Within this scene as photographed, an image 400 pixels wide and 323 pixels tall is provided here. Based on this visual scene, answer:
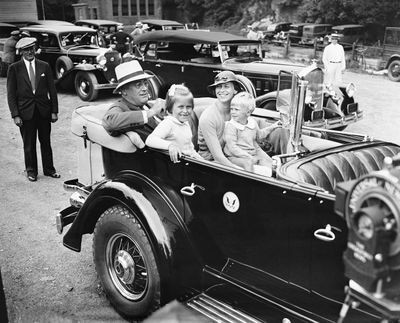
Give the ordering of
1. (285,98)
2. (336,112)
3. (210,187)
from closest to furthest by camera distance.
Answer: (210,187) < (285,98) < (336,112)

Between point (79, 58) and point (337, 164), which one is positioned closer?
point (337, 164)

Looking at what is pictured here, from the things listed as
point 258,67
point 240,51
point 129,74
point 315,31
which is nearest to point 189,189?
point 129,74

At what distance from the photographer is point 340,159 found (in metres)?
3.08

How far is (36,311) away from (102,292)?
518 mm

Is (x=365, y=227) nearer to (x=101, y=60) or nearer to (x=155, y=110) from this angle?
(x=155, y=110)

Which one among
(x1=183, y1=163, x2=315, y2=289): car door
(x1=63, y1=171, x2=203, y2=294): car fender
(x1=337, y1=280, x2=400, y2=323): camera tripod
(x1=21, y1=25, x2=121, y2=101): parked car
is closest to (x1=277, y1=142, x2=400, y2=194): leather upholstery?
(x1=183, y1=163, x2=315, y2=289): car door

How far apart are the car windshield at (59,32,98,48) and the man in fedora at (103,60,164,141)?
32.8 feet

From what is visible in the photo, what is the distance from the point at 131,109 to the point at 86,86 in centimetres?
835

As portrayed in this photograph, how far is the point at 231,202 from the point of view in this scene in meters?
2.72

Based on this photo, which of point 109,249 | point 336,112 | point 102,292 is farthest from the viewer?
point 336,112

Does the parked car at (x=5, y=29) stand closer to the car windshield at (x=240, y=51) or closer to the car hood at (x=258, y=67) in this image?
the car windshield at (x=240, y=51)

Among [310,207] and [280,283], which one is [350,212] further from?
[280,283]

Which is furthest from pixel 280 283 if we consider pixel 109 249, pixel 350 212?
pixel 109 249

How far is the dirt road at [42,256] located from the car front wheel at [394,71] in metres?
11.5
